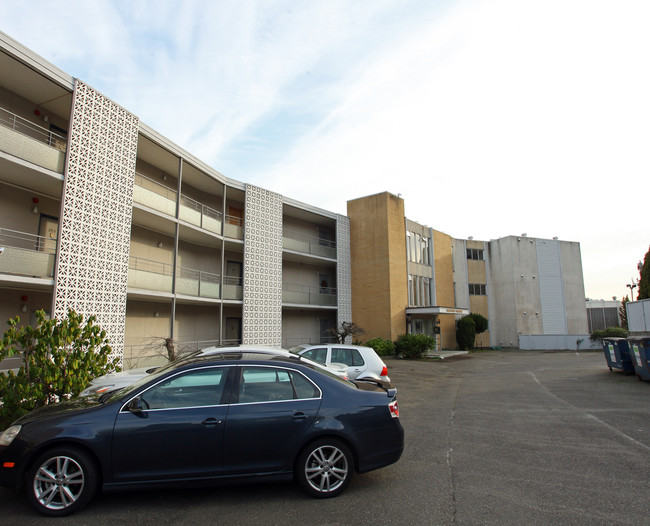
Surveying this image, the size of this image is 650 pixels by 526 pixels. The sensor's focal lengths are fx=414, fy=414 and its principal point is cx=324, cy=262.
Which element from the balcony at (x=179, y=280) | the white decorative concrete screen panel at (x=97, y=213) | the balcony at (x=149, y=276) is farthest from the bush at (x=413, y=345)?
the white decorative concrete screen panel at (x=97, y=213)

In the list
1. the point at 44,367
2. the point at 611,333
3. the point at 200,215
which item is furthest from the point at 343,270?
the point at 611,333

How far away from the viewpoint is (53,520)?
3.87 meters

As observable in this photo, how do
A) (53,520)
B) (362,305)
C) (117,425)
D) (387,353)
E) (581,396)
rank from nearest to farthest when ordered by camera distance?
(53,520), (117,425), (581,396), (387,353), (362,305)

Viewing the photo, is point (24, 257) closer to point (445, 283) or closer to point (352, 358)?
point (352, 358)

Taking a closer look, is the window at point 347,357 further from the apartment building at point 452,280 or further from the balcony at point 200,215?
the apartment building at point 452,280

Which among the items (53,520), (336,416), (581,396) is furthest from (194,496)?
(581,396)

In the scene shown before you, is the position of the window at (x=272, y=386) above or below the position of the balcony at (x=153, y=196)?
below

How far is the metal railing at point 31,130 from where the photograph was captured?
40.3 feet

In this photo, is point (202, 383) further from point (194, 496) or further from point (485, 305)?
point (485, 305)

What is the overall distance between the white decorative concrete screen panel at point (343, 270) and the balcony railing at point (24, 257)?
1640cm

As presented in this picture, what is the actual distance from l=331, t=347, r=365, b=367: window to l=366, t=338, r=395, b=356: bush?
14020mm

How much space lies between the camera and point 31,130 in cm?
1293

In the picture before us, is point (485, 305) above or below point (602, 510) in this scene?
above

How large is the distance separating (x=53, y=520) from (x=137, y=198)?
40.7 feet
